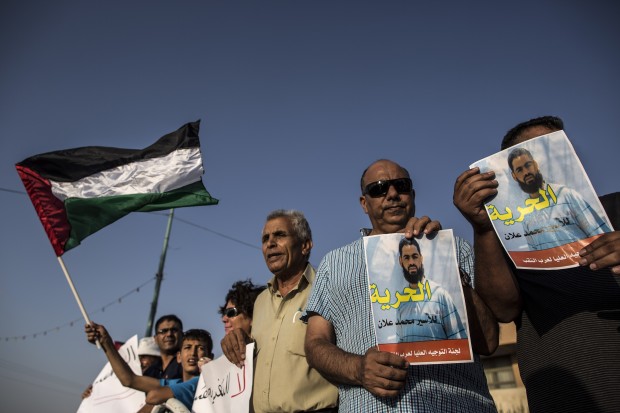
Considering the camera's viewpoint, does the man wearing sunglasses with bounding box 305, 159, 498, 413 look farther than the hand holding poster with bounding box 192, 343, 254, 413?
No

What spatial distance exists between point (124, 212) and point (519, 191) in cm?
481

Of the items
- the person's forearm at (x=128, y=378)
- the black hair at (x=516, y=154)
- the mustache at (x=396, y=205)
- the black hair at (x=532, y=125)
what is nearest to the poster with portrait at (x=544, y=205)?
the black hair at (x=516, y=154)

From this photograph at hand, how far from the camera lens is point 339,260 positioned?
2441 millimetres

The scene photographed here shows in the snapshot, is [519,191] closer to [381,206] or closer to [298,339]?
[381,206]

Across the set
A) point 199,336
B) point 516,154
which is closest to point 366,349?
point 516,154

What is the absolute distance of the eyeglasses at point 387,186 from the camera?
8.17 ft

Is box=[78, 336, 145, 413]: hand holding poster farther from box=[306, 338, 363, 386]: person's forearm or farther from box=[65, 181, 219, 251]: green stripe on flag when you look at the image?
box=[306, 338, 363, 386]: person's forearm

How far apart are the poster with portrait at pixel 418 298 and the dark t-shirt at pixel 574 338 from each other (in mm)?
389

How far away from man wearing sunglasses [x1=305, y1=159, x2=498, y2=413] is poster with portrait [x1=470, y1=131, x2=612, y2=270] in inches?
12.5

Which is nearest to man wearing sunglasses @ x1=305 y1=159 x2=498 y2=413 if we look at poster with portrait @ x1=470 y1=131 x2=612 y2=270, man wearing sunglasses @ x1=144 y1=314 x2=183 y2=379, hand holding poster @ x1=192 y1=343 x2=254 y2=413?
poster with portrait @ x1=470 y1=131 x2=612 y2=270

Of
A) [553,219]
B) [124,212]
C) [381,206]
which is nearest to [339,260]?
[381,206]

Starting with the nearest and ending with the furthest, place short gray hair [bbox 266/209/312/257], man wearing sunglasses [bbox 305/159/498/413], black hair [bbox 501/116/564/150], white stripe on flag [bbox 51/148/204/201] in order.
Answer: man wearing sunglasses [bbox 305/159/498/413] → black hair [bbox 501/116/564/150] → short gray hair [bbox 266/209/312/257] → white stripe on flag [bbox 51/148/204/201]

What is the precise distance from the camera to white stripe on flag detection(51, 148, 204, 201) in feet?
17.9

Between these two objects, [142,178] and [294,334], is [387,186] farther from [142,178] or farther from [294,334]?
[142,178]
